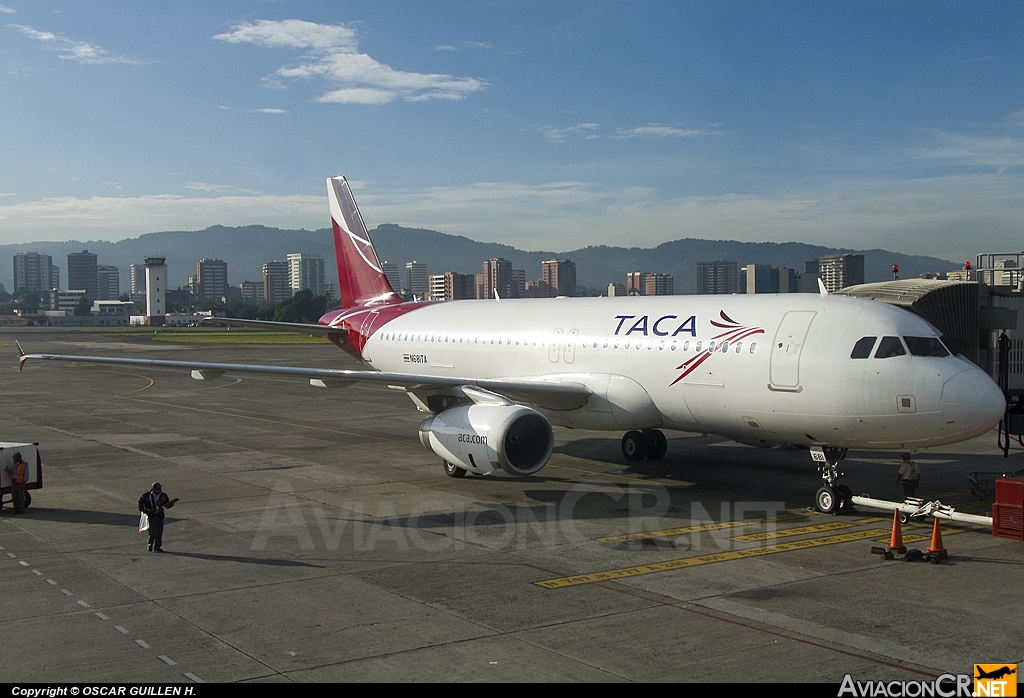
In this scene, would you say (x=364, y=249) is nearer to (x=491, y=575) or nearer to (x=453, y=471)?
(x=453, y=471)

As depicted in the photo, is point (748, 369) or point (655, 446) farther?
point (655, 446)

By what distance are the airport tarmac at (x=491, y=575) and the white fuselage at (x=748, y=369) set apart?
1.85 m

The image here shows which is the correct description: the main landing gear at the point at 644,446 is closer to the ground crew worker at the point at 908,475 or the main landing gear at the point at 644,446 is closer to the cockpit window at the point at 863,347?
the ground crew worker at the point at 908,475

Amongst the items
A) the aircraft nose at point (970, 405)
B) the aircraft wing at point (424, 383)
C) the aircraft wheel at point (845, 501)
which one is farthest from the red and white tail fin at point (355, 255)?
the aircraft nose at point (970, 405)

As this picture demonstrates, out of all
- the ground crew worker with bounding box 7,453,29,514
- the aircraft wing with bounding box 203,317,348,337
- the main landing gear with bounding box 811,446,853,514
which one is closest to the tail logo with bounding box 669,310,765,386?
the main landing gear with bounding box 811,446,853,514

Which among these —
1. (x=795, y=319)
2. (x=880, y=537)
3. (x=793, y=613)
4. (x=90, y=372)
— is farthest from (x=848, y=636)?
(x=90, y=372)

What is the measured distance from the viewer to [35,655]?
1024 cm

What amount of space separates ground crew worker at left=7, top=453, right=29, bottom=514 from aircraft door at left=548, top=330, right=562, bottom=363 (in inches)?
503

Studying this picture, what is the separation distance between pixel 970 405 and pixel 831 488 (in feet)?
10.8

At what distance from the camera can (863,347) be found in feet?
57.1

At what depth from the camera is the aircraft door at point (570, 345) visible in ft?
76.3

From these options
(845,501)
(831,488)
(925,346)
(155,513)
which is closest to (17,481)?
(155,513)

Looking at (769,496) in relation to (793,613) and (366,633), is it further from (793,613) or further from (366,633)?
(366,633)

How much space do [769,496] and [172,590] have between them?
1298 cm
